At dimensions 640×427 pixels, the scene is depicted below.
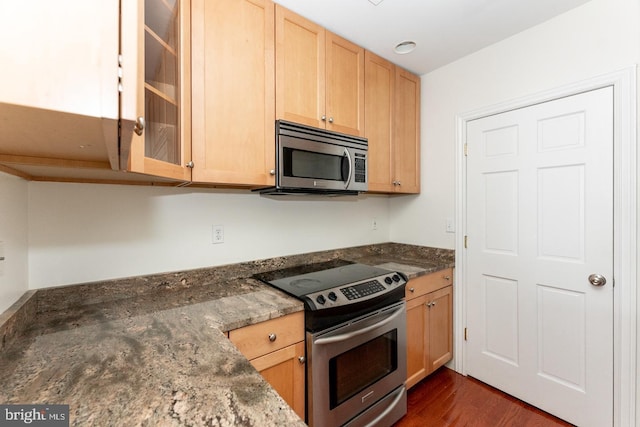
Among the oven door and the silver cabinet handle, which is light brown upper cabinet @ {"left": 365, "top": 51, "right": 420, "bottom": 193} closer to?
the oven door

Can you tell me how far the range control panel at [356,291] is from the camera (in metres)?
1.38

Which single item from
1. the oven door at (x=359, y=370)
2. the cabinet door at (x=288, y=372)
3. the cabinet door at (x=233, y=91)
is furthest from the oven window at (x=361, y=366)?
the cabinet door at (x=233, y=91)

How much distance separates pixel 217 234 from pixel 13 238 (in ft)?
2.80

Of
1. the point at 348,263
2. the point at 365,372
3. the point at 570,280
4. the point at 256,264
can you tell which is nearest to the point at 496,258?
the point at 570,280

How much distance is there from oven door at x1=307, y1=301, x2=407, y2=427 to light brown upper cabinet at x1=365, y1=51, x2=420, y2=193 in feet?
3.16

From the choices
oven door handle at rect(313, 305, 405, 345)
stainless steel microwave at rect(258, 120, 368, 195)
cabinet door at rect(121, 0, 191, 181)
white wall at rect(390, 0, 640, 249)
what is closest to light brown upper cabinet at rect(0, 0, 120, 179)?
cabinet door at rect(121, 0, 191, 181)

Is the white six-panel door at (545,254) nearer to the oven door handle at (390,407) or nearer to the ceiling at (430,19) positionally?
the ceiling at (430,19)

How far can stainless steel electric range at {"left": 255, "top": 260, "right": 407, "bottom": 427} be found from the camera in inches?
53.1

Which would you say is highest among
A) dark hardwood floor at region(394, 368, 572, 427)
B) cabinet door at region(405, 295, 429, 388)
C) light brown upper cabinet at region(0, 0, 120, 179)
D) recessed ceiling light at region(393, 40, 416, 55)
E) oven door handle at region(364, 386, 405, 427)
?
recessed ceiling light at region(393, 40, 416, 55)

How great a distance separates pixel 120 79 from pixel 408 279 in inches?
70.0

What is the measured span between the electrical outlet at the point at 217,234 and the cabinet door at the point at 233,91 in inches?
16.5

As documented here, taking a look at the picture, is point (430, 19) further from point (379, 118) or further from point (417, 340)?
point (417, 340)

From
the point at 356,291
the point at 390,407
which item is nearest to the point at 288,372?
the point at 356,291

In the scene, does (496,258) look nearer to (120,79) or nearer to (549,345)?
(549,345)
